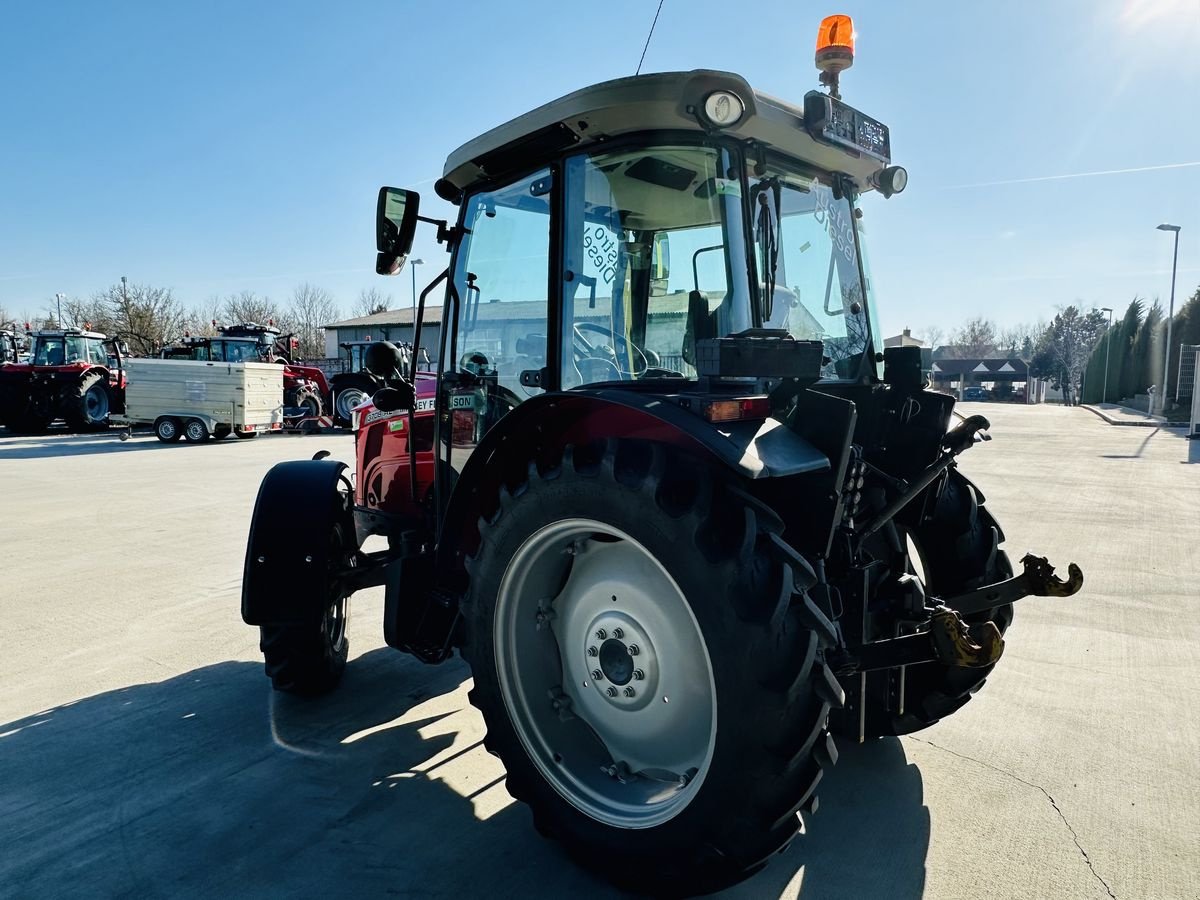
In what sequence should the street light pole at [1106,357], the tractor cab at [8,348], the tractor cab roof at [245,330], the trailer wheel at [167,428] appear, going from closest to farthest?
the trailer wheel at [167,428]
the tractor cab roof at [245,330]
the tractor cab at [8,348]
the street light pole at [1106,357]

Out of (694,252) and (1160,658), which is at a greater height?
(694,252)

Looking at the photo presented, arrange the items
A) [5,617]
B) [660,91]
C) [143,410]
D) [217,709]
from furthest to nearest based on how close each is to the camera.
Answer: [143,410] < [5,617] < [217,709] < [660,91]

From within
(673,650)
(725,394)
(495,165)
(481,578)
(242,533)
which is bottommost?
(242,533)

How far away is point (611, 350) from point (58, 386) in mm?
24300

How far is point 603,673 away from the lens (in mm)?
2455

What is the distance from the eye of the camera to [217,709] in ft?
12.2

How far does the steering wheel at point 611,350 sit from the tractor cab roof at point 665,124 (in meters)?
0.64

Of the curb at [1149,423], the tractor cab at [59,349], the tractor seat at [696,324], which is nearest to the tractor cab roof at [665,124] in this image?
the tractor seat at [696,324]

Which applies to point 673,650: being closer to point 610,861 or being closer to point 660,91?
point 610,861

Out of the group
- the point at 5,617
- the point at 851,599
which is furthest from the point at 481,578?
the point at 5,617

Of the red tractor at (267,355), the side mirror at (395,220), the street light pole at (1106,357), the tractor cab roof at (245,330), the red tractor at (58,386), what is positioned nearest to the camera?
the side mirror at (395,220)

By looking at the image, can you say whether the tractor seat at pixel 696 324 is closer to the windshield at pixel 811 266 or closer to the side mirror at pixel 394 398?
the windshield at pixel 811 266

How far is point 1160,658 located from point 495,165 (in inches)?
174

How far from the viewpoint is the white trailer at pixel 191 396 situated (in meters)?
18.2
